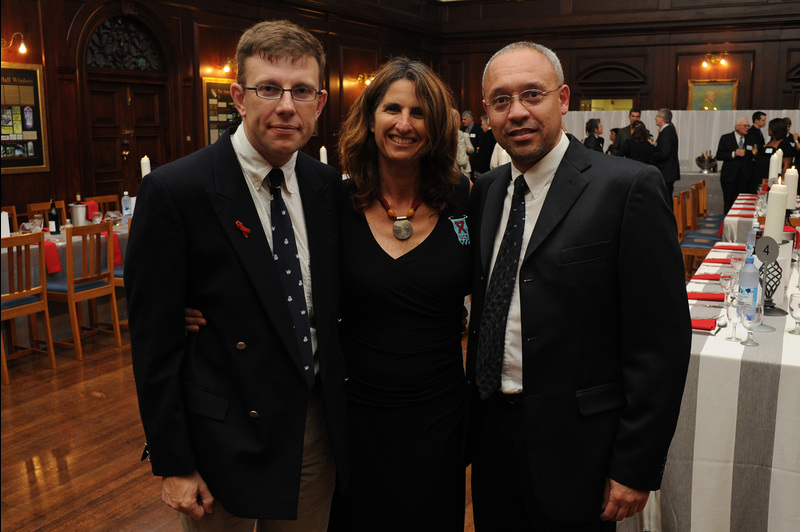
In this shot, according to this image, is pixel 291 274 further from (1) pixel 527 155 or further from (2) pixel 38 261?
(2) pixel 38 261

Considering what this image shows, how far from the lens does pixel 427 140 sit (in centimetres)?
206

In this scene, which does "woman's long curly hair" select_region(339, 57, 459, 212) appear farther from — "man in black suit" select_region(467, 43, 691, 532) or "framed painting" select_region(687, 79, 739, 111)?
"framed painting" select_region(687, 79, 739, 111)

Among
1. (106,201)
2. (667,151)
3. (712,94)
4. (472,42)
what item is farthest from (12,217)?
(712,94)

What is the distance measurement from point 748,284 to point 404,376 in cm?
157

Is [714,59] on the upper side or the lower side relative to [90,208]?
upper

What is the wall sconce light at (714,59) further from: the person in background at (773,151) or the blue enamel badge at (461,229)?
the blue enamel badge at (461,229)

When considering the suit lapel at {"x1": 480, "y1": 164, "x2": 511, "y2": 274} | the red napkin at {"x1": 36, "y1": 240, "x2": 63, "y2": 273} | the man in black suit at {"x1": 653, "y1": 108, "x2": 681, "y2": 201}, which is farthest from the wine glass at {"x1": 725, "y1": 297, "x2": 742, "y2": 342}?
the man in black suit at {"x1": 653, "y1": 108, "x2": 681, "y2": 201}

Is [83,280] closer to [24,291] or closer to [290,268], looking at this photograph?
[24,291]

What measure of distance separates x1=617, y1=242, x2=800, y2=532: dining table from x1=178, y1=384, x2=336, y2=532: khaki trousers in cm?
124

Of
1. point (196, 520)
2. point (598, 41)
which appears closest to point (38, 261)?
point (196, 520)

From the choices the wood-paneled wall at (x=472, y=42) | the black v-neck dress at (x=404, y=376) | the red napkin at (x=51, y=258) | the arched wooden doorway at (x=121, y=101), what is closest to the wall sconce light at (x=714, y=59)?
the wood-paneled wall at (x=472, y=42)

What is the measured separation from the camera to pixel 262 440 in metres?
1.67

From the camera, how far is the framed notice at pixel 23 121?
23.2ft

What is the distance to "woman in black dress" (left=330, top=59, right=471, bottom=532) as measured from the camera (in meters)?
2.01
